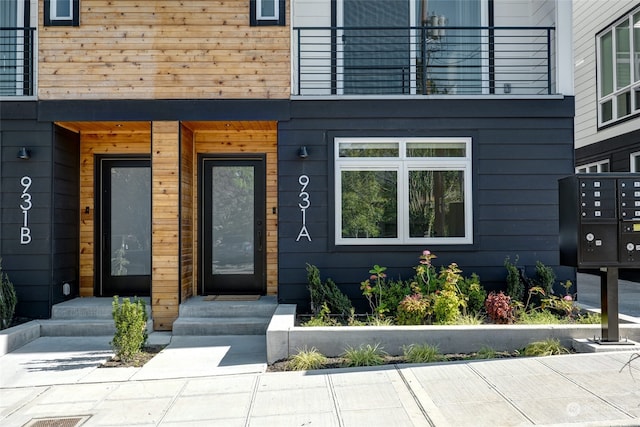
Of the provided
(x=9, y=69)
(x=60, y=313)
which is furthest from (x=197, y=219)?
(x=9, y=69)

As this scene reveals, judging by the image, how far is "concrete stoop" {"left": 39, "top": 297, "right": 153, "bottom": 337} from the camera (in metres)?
6.38

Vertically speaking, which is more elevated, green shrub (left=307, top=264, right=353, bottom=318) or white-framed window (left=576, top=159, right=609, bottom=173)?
white-framed window (left=576, top=159, right=609, bottom=173)

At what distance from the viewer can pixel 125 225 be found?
7656 mm

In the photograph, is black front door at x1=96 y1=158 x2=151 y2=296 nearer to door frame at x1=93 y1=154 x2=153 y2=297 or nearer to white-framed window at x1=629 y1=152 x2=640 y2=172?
door frame at x1=93 y1=154 x2=153 y2=297

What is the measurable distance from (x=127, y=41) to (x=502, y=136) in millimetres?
5324

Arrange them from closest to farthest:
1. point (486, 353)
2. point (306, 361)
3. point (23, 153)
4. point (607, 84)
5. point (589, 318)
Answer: point (306, 361), point (486, 353), point (589, 318), point (23, 153), point (607, 84)

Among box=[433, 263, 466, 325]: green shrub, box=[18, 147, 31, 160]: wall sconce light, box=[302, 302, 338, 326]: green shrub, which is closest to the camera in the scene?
box=[433, 263, 466, 325]: green shrub

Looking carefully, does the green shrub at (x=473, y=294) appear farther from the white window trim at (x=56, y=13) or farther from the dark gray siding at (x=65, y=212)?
the white window trim at (x=56, y=13)

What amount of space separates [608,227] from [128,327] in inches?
202

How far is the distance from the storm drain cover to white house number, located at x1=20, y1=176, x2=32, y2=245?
355cm

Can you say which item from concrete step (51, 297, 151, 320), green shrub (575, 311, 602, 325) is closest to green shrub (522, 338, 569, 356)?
green shrub (575, 311, 602, 325)

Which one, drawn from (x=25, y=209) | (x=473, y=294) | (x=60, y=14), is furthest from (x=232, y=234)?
(x=60, y=14)

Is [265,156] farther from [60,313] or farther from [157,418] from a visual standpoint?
[157,418]

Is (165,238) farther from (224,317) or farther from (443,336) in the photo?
(443,336)
